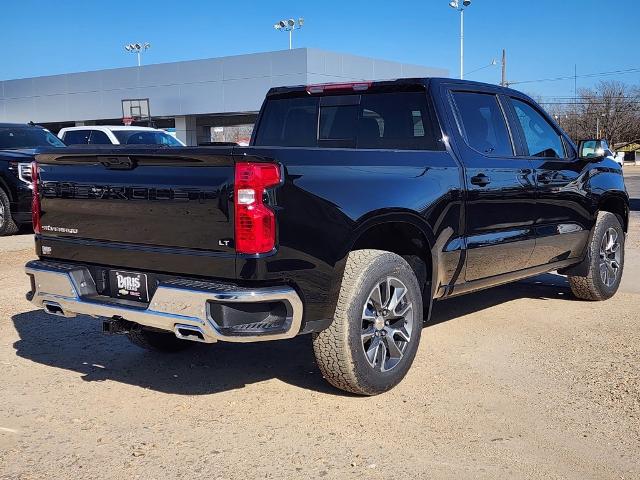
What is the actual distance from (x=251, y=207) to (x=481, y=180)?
2.15m

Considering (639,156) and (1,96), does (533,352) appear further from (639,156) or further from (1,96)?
(639,156)

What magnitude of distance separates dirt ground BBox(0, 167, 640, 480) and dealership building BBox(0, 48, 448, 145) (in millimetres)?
26011

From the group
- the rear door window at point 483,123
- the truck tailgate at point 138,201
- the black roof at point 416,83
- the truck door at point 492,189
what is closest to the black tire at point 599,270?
the truck door at point 492,189

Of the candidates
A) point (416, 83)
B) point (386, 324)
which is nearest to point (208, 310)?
point (386, 324)

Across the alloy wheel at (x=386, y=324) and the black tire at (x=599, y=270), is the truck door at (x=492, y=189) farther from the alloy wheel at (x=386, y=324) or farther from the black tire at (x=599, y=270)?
the black tire at (x=599, y=270)

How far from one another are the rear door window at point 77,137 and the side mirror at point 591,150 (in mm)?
12987

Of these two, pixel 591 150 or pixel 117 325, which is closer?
pixel 117 325

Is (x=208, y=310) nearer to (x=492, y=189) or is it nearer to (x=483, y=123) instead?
(x=492, y=189)

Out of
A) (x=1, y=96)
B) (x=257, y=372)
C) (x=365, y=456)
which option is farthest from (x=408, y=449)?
(x=1, y=96)

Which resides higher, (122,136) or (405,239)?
(122,136)

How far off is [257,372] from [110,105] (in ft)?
127

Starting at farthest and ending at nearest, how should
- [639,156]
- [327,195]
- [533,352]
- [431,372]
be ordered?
[639,156]
[533,352]
[431,372]
[327,195]

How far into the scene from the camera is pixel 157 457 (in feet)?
11.7

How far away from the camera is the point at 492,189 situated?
5242 mm
